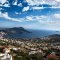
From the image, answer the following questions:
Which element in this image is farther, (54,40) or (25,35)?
(25,35)

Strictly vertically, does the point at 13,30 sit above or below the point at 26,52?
below

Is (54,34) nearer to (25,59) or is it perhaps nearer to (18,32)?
(18,32)

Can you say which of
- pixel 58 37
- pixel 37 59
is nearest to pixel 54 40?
pixel 58 37

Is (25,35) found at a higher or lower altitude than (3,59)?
lower

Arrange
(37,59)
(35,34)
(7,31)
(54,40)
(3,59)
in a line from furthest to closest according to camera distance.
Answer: (35,34), (7,31), (54,40), (37,59), (3,59)

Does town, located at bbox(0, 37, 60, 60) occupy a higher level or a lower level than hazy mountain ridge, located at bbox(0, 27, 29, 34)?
higher

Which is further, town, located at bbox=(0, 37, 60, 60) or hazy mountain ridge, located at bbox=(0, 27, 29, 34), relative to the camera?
hazy mountain ridge, located at bbox=(0, 27, 29, 34)

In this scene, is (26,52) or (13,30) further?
(13,30)

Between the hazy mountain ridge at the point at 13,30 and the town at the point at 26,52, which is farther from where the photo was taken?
the hazy mountain ridge at the point at 13,30

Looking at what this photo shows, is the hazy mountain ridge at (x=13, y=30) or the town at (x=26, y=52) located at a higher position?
the town at (x=26, y=52)

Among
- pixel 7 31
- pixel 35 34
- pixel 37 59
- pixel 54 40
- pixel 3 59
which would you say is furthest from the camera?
pixel 35 34
